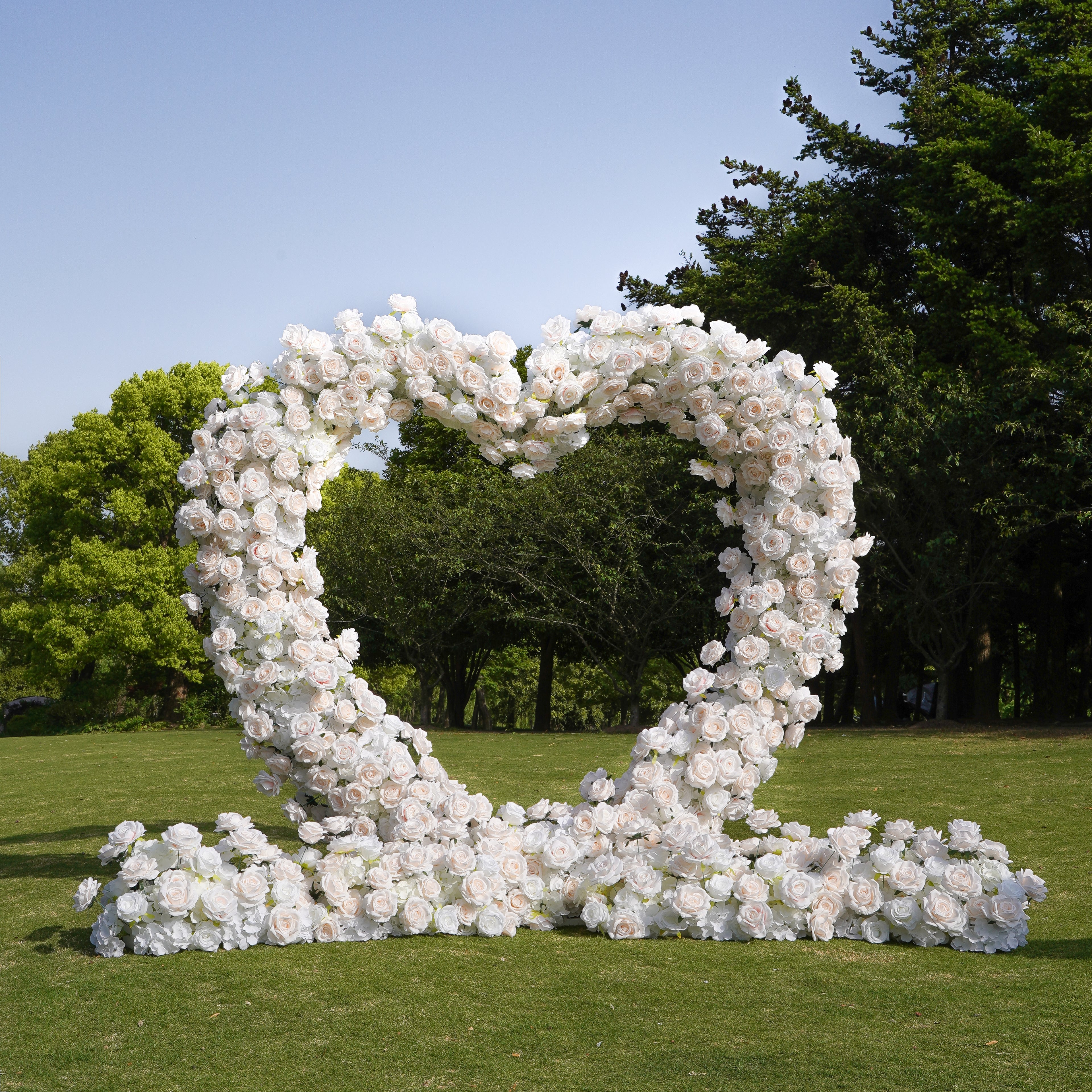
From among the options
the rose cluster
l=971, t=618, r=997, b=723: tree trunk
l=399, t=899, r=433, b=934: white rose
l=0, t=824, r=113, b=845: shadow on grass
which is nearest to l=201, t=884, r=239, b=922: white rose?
the rose cluster

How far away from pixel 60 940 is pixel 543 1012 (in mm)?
2660

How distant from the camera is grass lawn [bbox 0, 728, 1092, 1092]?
372 cm

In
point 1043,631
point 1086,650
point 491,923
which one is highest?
point 1043,631

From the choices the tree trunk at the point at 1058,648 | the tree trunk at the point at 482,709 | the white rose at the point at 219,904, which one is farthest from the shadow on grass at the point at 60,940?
the tree trunk at the point at 482,709

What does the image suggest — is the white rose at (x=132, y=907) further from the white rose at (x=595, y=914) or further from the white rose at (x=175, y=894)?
the white rose at (x=595, y=914)

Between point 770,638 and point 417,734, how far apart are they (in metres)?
2.17

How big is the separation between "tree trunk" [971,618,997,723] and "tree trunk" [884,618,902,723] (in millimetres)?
2814

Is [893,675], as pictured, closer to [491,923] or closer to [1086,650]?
[1086,650]

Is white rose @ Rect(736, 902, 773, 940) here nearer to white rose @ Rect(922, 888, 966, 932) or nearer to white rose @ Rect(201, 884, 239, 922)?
white rose @ Rect(922, 888, 966, 932)

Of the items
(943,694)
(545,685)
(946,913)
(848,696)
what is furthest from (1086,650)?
(946,913)

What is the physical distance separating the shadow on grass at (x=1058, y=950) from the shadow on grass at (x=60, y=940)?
4568mm

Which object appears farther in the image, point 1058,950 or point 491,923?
point 491,923

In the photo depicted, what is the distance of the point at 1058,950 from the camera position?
5.27 meters

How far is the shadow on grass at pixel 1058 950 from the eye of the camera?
16.9ft
